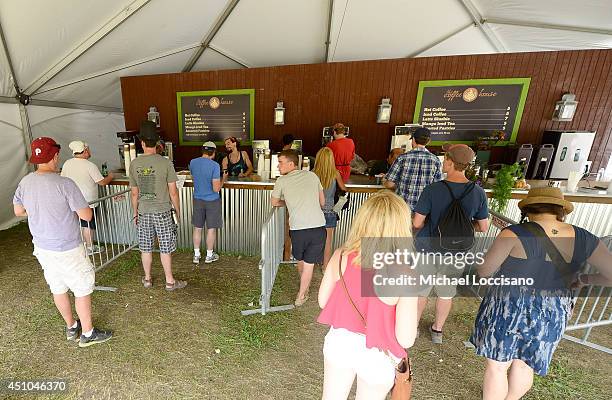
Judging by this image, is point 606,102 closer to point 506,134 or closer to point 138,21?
point 506,134

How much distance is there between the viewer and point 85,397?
2.10 metres

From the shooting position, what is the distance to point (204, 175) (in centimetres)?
357

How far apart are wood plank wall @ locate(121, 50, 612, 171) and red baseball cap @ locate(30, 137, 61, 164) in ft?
14.3

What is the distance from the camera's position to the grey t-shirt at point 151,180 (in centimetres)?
288

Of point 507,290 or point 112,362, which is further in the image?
point 112,362

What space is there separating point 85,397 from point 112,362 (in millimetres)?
299

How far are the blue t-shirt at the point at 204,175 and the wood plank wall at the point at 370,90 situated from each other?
280cm

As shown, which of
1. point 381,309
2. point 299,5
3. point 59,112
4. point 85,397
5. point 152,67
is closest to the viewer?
point 381,309

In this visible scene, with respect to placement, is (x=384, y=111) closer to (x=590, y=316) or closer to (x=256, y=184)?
(x=256, y=184)

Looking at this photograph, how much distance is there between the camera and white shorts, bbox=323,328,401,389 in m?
1.33

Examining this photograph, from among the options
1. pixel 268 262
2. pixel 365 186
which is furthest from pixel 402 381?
pixel 365 186

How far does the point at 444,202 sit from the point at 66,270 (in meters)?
3.06

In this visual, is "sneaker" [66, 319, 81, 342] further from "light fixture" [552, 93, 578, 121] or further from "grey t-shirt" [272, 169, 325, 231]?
"light fixture" [552, 93, 578, 121]

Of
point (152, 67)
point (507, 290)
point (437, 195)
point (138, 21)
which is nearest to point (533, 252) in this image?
point (507, 290)
